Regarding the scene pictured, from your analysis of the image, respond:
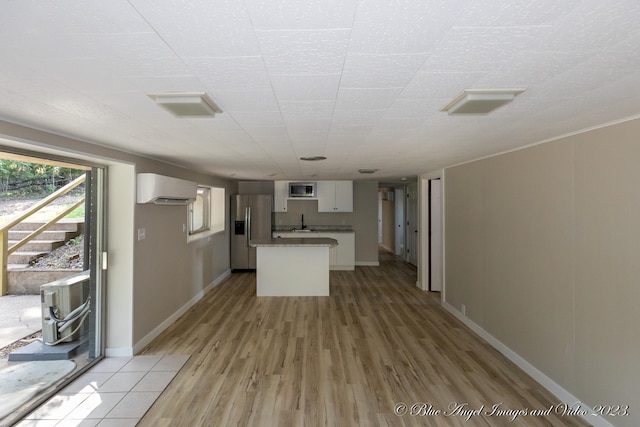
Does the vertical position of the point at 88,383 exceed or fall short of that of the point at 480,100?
it falls short

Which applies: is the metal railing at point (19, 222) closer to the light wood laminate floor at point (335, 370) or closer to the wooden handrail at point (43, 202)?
the wooden handrail at point (43, 202)

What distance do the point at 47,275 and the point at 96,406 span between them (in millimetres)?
1420

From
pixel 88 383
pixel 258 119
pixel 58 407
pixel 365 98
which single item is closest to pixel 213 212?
pixel 88 383

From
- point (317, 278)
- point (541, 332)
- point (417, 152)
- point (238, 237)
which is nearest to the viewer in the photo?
point (541, 332)

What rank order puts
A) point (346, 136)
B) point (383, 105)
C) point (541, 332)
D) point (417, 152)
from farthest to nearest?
1. point (417, 152)
2. point (541, 332)
3. point (346, 136)
4. point (383, 105)

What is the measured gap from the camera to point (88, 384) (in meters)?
2.83

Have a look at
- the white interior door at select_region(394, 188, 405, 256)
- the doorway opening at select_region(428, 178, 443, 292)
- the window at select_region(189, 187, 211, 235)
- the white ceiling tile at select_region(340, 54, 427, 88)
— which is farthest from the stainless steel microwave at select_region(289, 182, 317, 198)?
the white ceiling tile at select_region(340, 54, 427, 88)

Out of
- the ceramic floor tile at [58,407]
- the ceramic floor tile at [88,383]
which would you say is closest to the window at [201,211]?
the ceramic floor tile at [88,383]

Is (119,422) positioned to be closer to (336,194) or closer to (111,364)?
(111,364)

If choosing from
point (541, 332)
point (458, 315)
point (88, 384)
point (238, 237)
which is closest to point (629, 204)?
point (541, 332)

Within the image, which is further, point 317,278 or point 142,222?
point 317,278

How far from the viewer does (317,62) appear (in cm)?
124

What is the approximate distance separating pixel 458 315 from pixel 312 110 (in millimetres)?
3859

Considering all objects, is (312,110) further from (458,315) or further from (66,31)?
(458,315)
